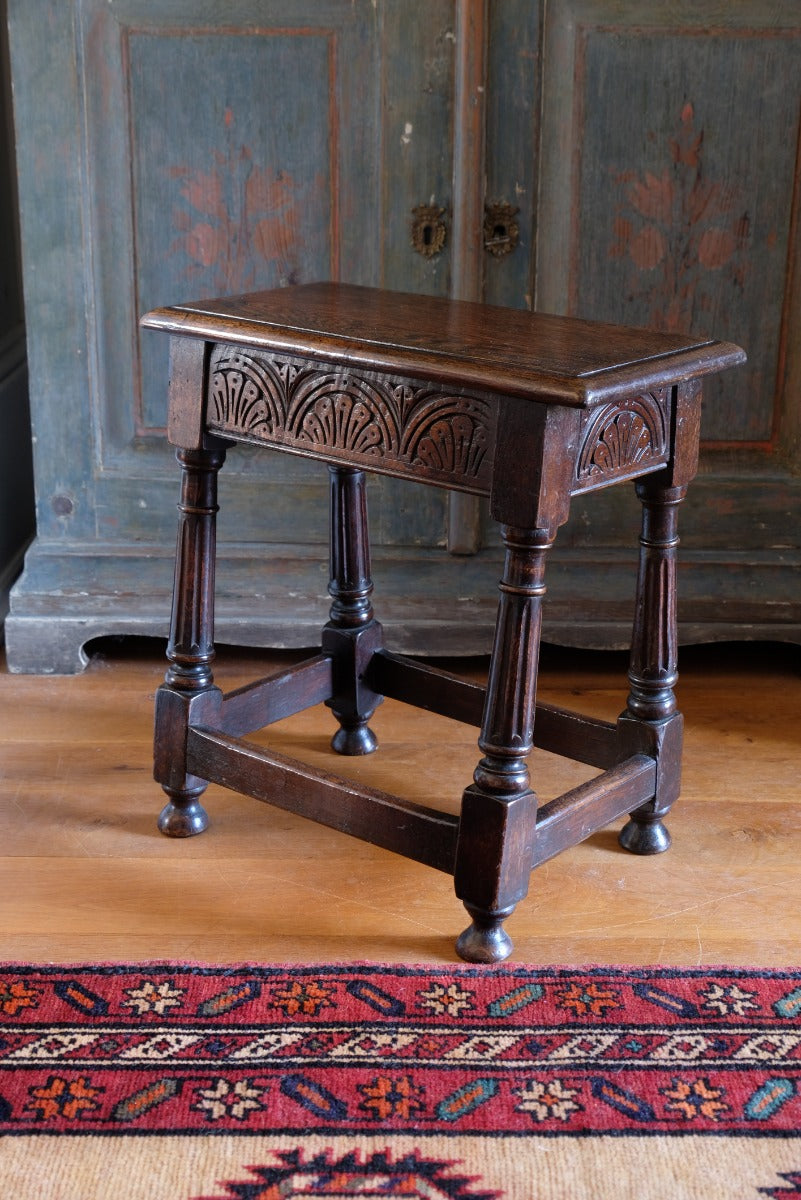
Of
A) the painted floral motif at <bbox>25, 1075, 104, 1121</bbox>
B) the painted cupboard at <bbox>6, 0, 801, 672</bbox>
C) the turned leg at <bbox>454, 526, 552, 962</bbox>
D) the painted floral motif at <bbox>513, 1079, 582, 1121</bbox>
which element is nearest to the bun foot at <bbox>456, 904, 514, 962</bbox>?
the turned leg at <bbox>454, 526, 552, 962</bbox>

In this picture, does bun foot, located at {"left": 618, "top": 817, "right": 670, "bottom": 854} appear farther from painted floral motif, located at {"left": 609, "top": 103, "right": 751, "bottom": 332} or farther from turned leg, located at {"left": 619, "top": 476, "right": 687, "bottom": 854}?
painted floral motif, located at {"left": 609, "top": 103, "right": 751, "bottom": 332}

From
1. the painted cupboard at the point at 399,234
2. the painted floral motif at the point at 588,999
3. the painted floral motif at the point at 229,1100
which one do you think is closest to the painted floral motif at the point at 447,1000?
the painted floral motif at the point at 588,999

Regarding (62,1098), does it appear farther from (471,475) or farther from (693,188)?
(693,188)

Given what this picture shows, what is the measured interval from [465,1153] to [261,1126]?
0.68 feet

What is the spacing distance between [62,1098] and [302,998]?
303 mm

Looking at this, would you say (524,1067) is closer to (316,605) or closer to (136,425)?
(316,605)

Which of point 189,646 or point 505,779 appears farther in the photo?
point 189,646

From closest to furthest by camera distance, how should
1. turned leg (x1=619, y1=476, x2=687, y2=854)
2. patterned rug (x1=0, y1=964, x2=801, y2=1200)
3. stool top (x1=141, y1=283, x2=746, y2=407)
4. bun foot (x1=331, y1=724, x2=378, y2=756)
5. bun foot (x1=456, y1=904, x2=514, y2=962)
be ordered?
patterned rug (x1=0, y1=964, x2=801, y2=1200) → stool top (x1=141, y1=283, x2=746, y2=407) → bun foot (x1=456, y1=904, x2=514, y2=962) → turned leg (x1=619, y1=476, x2=687, y2=854) → bun foot (x1=331, y1=724, x2=378, y2=756)

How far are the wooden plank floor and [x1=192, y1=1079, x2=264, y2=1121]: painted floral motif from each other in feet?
0.87

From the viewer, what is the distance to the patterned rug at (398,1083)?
139 centimetres

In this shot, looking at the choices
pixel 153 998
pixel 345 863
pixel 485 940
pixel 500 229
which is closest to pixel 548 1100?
pixel 485 940

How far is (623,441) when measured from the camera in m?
1.70

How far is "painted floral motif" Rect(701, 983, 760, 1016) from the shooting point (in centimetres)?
166

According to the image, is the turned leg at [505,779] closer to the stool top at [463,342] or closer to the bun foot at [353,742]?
the stool top at [463,342]
